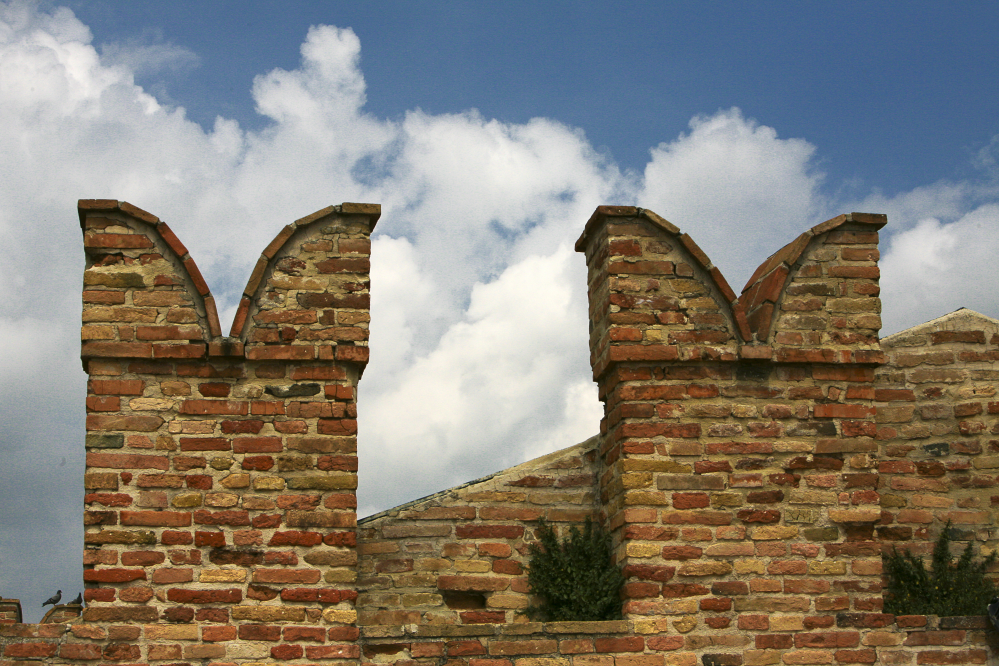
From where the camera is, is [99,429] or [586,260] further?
[586,260]

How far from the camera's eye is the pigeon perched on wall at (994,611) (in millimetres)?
5809

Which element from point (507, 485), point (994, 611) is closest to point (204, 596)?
point (507, 485)

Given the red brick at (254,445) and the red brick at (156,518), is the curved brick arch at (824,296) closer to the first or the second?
the red brick at (254,445)

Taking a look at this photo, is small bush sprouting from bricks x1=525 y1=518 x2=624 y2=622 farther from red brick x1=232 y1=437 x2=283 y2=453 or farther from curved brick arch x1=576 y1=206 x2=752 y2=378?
red brick x1=232 y1=437 x2=283 y2=453

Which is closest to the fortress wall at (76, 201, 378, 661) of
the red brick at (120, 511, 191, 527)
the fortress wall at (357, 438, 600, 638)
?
the red brick at (120, 511, 191, 527)

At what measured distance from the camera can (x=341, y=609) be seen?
5.48 meters

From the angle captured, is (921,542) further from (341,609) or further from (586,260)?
(341,609)

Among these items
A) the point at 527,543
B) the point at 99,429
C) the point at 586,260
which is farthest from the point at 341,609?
the point at 586,260

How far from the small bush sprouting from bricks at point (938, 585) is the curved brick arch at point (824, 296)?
1.27 m

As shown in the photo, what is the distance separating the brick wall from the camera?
545cm

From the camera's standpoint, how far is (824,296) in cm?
626

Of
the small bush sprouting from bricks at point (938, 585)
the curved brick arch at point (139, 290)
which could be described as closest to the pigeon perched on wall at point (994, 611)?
the small bush sprouting from bricks at point (938, 585)

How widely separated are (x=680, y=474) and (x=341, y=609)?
2.02m

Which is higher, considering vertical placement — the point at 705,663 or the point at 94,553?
the point at 94,553
